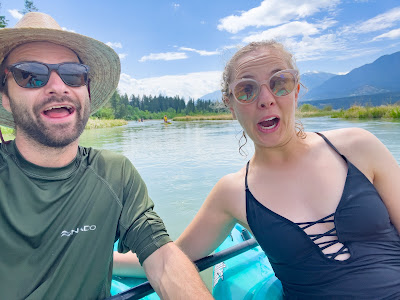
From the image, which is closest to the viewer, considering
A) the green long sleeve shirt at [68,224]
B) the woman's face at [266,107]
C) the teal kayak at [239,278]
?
the green long sleeve shirt at [68,224]

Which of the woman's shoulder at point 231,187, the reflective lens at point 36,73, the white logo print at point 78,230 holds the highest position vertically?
the reflective lens at point 36,73

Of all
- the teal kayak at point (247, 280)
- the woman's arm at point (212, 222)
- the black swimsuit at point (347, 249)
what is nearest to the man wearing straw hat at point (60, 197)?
the woman's arm at point (212, 222)

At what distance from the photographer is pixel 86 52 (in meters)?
1.55

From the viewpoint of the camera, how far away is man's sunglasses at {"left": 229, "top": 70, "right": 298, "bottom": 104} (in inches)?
53.9

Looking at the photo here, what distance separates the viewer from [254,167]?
1481mm

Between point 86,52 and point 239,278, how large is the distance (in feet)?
5.58

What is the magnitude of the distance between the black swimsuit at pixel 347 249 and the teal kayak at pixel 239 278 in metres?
0.39

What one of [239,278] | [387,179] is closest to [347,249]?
[387,179]

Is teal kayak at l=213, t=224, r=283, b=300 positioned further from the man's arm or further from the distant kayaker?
the man's arm

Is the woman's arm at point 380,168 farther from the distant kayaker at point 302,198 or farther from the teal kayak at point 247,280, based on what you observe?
the teal kayak at point 247,280

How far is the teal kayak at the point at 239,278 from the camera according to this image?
5.15 feet

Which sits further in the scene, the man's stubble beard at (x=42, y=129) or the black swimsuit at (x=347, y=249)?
the man's stubble beard at (x=42, y=129)

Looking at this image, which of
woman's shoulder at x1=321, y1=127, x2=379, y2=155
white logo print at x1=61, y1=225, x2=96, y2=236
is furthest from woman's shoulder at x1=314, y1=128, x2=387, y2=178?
white logo print at x1=61, y1=225, x2=96, y2=236

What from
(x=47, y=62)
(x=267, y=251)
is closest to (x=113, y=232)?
(x=267, y=251)
